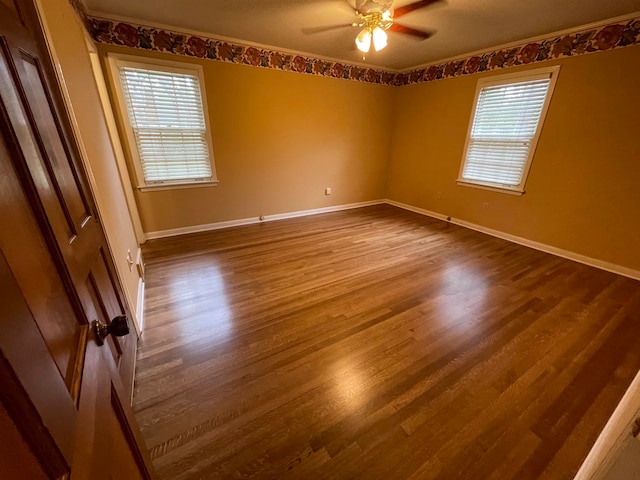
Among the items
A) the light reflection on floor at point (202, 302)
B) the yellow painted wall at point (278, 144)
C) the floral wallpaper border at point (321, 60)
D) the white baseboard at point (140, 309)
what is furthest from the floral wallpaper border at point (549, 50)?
the white baseboard at point (140, 309)

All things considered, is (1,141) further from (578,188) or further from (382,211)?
(382,211)

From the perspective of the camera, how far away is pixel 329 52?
372cm

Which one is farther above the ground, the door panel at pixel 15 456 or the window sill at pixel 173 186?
the door panel at pixel 15 456

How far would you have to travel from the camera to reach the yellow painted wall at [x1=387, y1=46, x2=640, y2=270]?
2.65 m

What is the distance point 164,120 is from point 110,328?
129 inches

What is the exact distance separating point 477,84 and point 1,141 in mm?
4657

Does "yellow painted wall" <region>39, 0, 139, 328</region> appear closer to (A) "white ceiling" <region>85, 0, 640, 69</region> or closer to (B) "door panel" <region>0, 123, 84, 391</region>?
(A) "white ceiling" <region>85, 0, 640, 69</region>

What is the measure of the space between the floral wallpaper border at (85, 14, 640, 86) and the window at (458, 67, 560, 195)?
0.22 metres

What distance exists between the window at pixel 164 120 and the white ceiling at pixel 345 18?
1.48 ft

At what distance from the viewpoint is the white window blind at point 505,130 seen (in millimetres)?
3207

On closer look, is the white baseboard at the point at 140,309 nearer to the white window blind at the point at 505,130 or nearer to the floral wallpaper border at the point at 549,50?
the white window blind at the point at 505,130

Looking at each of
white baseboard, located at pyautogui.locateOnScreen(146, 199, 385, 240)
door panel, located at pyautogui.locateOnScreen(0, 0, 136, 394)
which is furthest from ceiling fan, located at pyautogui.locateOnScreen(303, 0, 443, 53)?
white baseboard, located at pyautogui.locateOnScreen(146, 199, 385, 240)

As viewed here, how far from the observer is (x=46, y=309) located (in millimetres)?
461

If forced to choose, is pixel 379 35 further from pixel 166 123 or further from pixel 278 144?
pixel 166 123
